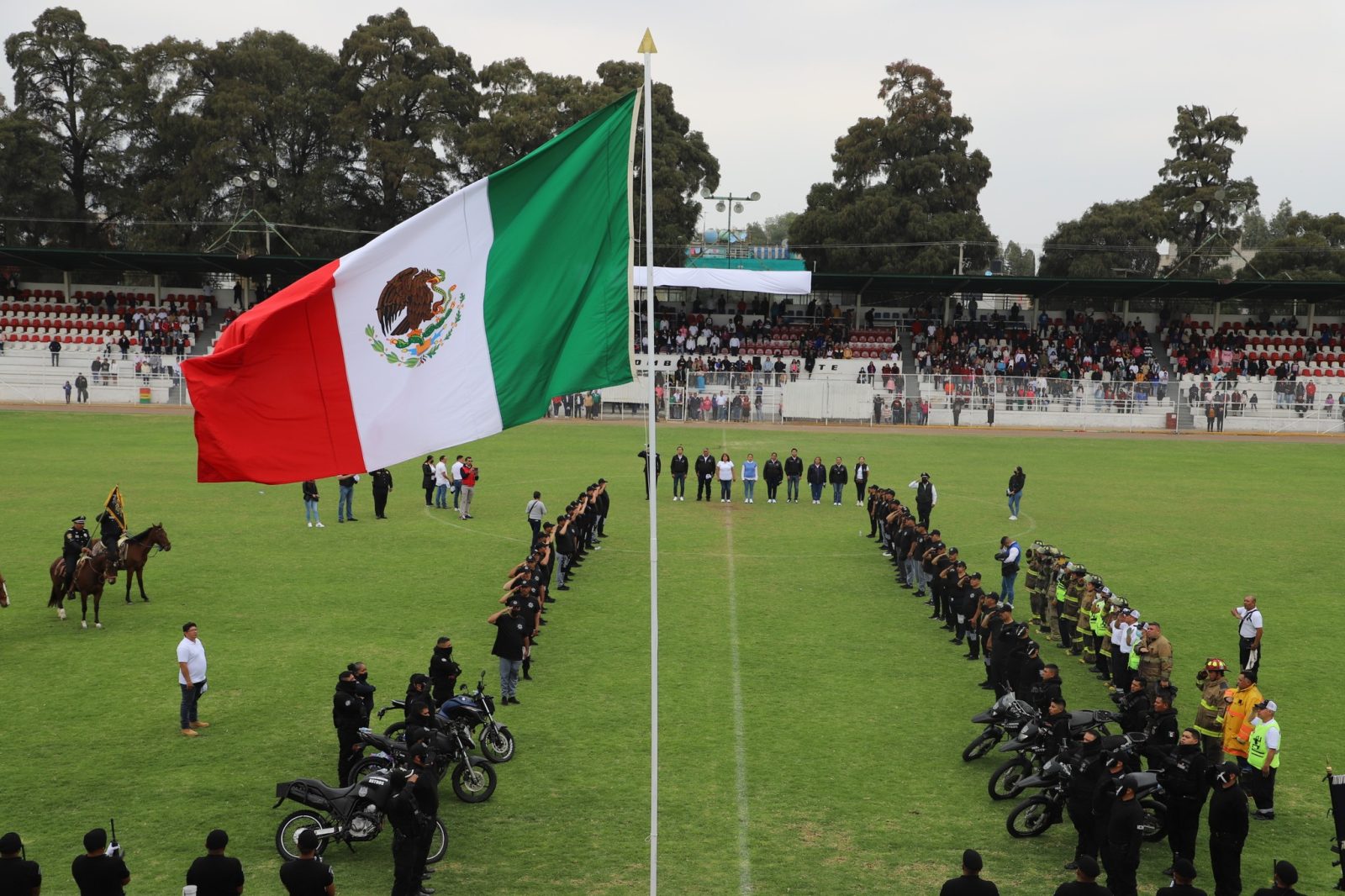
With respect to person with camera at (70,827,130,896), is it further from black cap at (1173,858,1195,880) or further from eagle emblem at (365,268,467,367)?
black cap at (1173,858,1195,880)

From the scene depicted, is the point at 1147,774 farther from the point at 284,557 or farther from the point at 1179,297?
the point at 1179,297

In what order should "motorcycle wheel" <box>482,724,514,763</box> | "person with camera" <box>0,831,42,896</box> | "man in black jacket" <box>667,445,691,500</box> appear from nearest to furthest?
"person with camera" <box>0,831,42,896</box> → "motorcycle wheel" <box>482,724,514,763</box> → "man in black jacket" <box>667,445,691,500</box>

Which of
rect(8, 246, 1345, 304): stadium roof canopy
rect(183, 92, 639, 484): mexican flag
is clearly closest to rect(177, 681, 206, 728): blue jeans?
rect(183, 92, 639, 484): mexican flag

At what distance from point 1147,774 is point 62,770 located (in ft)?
37.2

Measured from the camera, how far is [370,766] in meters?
11.1

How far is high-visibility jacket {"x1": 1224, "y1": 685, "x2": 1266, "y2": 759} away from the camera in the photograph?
12125 millimetres

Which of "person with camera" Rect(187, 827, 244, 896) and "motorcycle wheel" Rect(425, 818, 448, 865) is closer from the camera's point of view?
"person with camera" Rect(187, 827, 244, 896)

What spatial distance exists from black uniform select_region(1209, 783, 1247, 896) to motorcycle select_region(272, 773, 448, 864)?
7.01 m

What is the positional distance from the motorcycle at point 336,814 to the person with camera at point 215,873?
157 centimetres

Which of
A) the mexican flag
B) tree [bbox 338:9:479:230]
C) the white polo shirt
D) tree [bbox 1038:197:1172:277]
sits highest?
tree [bbox 338:9:479:230]

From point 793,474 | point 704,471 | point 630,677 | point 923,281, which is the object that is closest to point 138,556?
point 630,677

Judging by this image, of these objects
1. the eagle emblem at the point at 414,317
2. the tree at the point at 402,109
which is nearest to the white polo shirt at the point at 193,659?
the eagle emblem at the point at 414,317

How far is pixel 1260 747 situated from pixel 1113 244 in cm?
7587

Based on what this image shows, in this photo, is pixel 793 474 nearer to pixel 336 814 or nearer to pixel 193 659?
pixel 193 659
